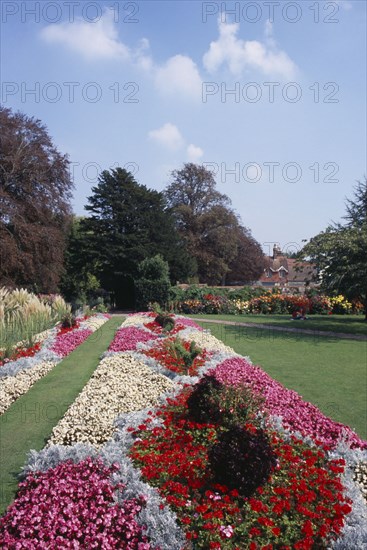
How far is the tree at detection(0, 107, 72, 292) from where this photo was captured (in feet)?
68.5

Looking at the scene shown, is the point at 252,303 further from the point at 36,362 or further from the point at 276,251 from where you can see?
the point at 276,251

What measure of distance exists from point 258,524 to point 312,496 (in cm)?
57

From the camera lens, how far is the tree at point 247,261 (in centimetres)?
5781

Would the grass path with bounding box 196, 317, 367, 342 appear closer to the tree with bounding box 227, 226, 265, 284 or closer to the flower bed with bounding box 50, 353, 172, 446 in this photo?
the flower bed with bounding box 50, 353, 172, 446

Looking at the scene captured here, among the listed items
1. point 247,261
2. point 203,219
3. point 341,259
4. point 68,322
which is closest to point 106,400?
point 68,322

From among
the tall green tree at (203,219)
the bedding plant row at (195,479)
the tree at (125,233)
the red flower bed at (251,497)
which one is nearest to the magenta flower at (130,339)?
the bedding plant row at (195,479)

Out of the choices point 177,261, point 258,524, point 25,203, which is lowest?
point 258,524

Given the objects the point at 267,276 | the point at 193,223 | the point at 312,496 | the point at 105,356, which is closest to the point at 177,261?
Answer: the point at 193,223

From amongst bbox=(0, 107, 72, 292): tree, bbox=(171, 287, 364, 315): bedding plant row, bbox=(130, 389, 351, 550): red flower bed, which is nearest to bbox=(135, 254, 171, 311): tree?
bbox=(171, 287, 364, 315): bedding plant row

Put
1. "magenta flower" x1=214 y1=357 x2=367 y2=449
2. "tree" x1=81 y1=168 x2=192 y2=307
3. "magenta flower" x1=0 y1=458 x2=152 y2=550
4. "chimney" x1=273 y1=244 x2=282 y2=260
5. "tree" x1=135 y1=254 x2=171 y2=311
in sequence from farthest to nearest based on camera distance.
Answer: "chimney" x1=273 y1=244 x2=282 y2=260 → "tree" x1=81 y1=168 x2=192 y2=307 → "tree" x1=135 y1=254 x2=171 y2=311 → "magenta flower" x1=214 y1=357 x2=367 y2=449 → "magenta flower" x1=0 y1=458 x2=152 y2=550

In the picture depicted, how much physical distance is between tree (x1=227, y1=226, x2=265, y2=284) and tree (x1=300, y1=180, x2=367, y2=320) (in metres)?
40.2

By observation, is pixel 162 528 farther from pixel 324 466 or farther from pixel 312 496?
pixel 324 466

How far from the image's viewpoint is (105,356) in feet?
33.7

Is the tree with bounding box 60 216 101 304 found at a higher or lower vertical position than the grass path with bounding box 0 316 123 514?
higher
